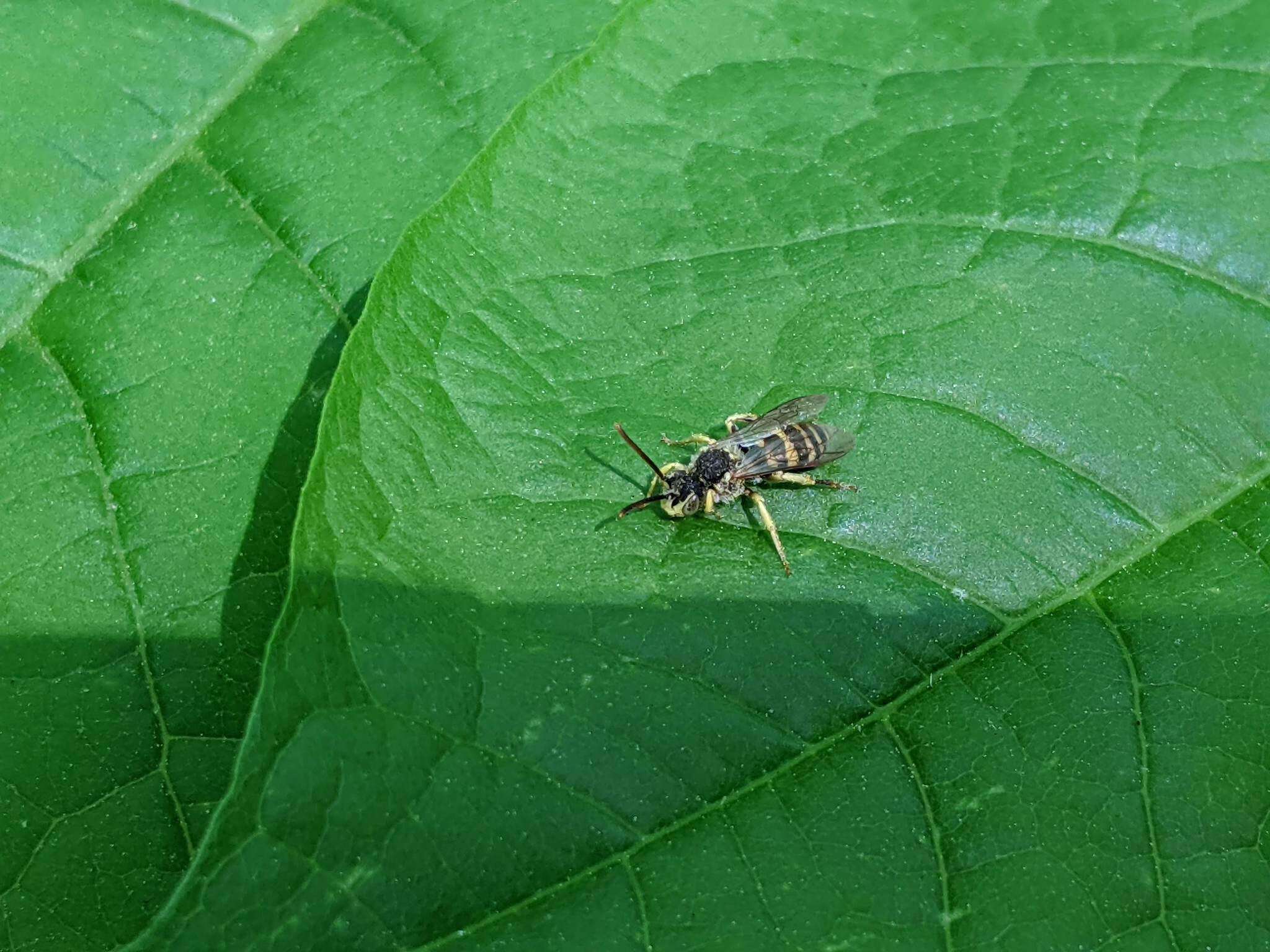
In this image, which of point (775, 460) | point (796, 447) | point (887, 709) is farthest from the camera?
point (775, 460)

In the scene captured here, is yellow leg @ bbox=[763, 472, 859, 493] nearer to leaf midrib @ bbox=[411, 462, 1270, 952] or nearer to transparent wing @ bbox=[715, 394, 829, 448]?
transparent wing @ bbox=[715, 394, 829, 448]

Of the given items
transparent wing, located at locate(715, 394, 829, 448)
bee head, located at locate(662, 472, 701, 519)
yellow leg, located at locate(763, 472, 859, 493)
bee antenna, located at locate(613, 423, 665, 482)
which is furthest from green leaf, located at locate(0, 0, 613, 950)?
yellow leg, located at locate(763, 472, 859, 493)

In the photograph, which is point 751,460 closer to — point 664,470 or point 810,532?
point 664,470

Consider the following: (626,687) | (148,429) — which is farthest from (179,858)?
(626,687)

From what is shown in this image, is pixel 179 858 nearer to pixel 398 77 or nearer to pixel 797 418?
pixel 797 418

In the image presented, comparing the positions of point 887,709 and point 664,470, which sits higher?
point 664,470

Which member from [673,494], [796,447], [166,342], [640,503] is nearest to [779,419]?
[796,447]

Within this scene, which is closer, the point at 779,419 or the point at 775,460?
the point at 779,419

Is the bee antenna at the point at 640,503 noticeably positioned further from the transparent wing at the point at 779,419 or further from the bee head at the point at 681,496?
the transparent wing at the point at 779,419

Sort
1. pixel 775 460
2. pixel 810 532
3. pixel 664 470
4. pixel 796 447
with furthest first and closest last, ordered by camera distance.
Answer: pixel 775 460 → pixel 796 447 → pixel 664 470 → pixel 810 532
